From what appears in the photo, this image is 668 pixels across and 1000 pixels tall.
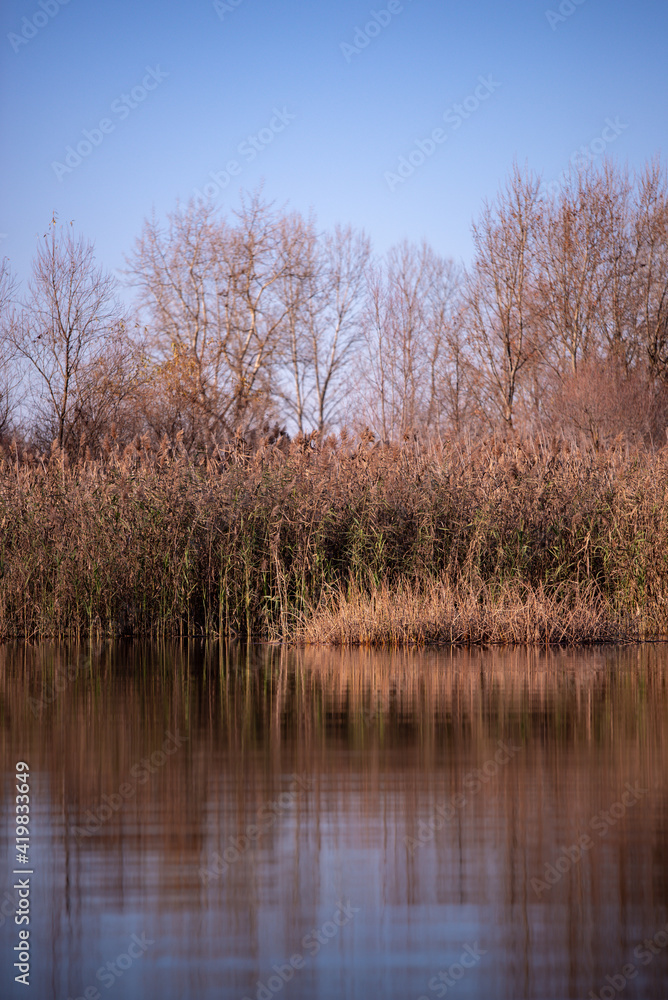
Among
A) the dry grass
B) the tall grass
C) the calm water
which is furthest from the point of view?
the tall grass

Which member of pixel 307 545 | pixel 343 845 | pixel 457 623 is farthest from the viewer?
pixel 307 545

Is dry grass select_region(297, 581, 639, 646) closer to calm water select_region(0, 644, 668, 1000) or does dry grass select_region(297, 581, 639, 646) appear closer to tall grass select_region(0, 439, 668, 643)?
tall grass select_region(0, 439, 668, 643)

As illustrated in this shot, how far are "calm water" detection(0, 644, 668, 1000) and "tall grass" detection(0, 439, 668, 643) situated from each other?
427 cm

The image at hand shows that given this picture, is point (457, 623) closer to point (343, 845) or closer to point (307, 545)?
point (307, 545)

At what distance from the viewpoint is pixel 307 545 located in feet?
37.2

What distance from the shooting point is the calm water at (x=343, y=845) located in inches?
106

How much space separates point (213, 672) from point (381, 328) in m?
34.2

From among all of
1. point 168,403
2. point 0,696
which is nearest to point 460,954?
point 0,696

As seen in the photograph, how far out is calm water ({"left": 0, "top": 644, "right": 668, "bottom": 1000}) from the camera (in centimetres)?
270

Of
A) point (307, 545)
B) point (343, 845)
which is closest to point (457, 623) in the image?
point (307, 545)

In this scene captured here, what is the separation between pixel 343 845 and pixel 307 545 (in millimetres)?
7670

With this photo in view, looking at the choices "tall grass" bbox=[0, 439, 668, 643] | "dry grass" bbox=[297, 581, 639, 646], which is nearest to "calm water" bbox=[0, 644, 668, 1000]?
"dry grass" bbox=[297, 581, 639, 646]

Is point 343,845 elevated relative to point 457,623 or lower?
lower

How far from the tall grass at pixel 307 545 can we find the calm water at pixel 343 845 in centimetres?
427
